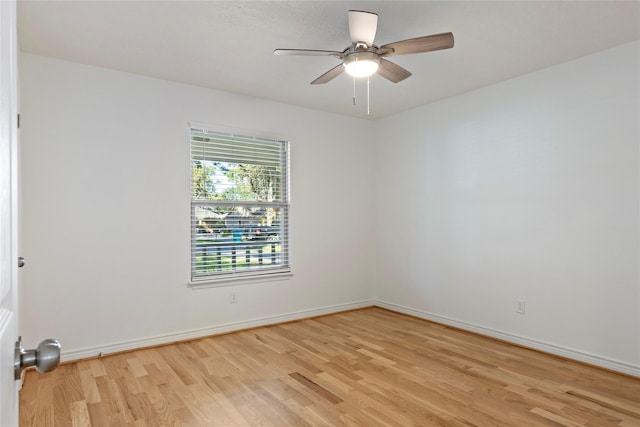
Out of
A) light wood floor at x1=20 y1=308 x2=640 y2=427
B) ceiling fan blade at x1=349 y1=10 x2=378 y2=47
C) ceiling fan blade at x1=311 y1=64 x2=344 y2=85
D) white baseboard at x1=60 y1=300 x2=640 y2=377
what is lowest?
light wood floor at x1=20 y1=308 x2=640 y2=427

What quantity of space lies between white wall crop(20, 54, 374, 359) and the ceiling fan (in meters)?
1.80

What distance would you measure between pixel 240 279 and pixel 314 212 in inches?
49.0

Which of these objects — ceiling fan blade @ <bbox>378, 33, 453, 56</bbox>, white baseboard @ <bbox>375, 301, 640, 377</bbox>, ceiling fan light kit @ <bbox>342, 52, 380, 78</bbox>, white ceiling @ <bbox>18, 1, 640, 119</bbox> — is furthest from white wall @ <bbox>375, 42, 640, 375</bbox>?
ceiling fan light kit @ <bbox>342, 52, 380, 78</bbox>

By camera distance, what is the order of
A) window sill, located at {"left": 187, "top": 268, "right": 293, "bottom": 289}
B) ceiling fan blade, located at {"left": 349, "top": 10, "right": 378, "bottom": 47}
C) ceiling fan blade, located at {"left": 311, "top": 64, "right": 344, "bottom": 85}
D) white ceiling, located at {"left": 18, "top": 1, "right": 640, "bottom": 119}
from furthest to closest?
window sill, located at {"left": 187, "top": 268, "right": 293, "bottom": 289} < ceiling fan blade, located at {"left": 311, "top": 64, "right": 344, "bottom": 85} < white ceiling, located at {"left": 18, "top": 1, "right": 640, "bottom": 119} < ceiling fan blade, located at {"left": 349, "top": 10, "right": 378, "bottom": 47}

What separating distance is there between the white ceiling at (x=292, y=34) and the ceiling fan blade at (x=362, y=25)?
21cm

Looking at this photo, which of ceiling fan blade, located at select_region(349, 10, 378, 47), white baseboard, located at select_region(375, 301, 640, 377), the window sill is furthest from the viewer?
the window sill

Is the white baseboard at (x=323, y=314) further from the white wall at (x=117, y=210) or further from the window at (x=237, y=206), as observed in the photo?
the window at (x=237, y=206)

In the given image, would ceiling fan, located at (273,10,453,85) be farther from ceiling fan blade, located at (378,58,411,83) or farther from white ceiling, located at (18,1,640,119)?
white ceiling, located at (18,1,640,119)

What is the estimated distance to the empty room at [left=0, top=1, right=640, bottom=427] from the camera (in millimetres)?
2594

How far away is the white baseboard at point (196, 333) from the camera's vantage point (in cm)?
337

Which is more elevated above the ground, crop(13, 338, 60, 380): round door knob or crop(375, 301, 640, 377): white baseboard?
crop(13, 338, 60, 380): round door knob

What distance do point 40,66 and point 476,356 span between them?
14.7 feet

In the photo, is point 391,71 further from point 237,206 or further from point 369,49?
point 237,206

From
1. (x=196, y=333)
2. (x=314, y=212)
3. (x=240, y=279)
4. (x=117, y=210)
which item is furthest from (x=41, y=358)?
(x=314, y=212)
